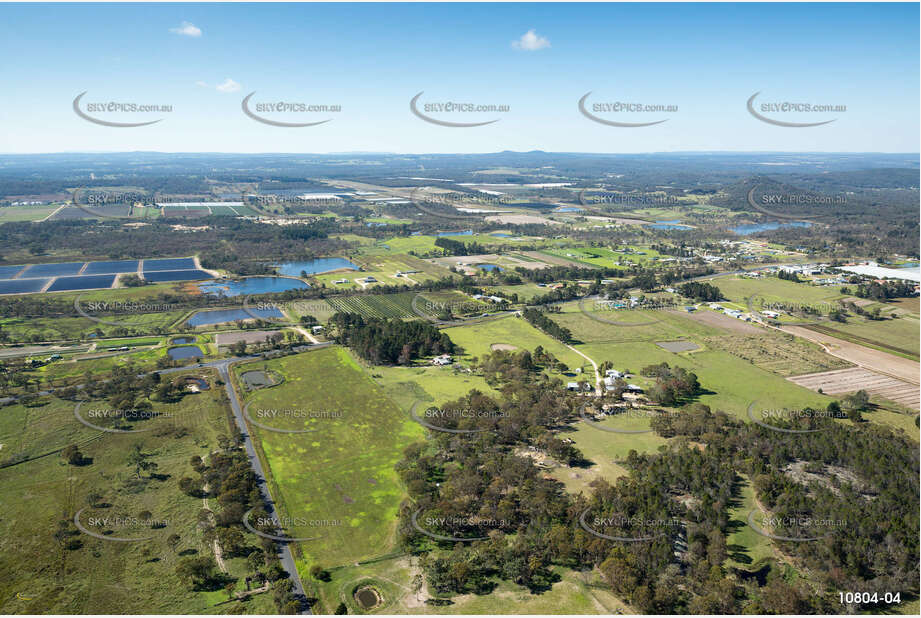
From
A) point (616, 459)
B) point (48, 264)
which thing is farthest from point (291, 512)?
point (48, 264)

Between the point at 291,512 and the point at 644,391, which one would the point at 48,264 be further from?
the point at 644,391

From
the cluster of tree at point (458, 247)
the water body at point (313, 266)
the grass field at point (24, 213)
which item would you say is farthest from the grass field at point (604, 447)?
the grass field at point (24, 213)

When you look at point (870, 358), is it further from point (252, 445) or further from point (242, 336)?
point (242, 336)

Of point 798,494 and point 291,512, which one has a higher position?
point 798,494

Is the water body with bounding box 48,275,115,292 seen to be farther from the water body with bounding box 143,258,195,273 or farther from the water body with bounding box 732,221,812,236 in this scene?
the water body with bounding box 732,221,812,236

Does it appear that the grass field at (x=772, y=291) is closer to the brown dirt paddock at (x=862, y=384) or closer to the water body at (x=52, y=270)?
the brown dirt paddock at (x=862, y=384)

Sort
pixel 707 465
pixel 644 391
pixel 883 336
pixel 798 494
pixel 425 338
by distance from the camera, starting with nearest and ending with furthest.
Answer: pixel 798 494 → pixel 707 465 → pixel 644 391 → pixel 425 338 → pixel 883 336

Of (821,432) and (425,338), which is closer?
(821,432)
